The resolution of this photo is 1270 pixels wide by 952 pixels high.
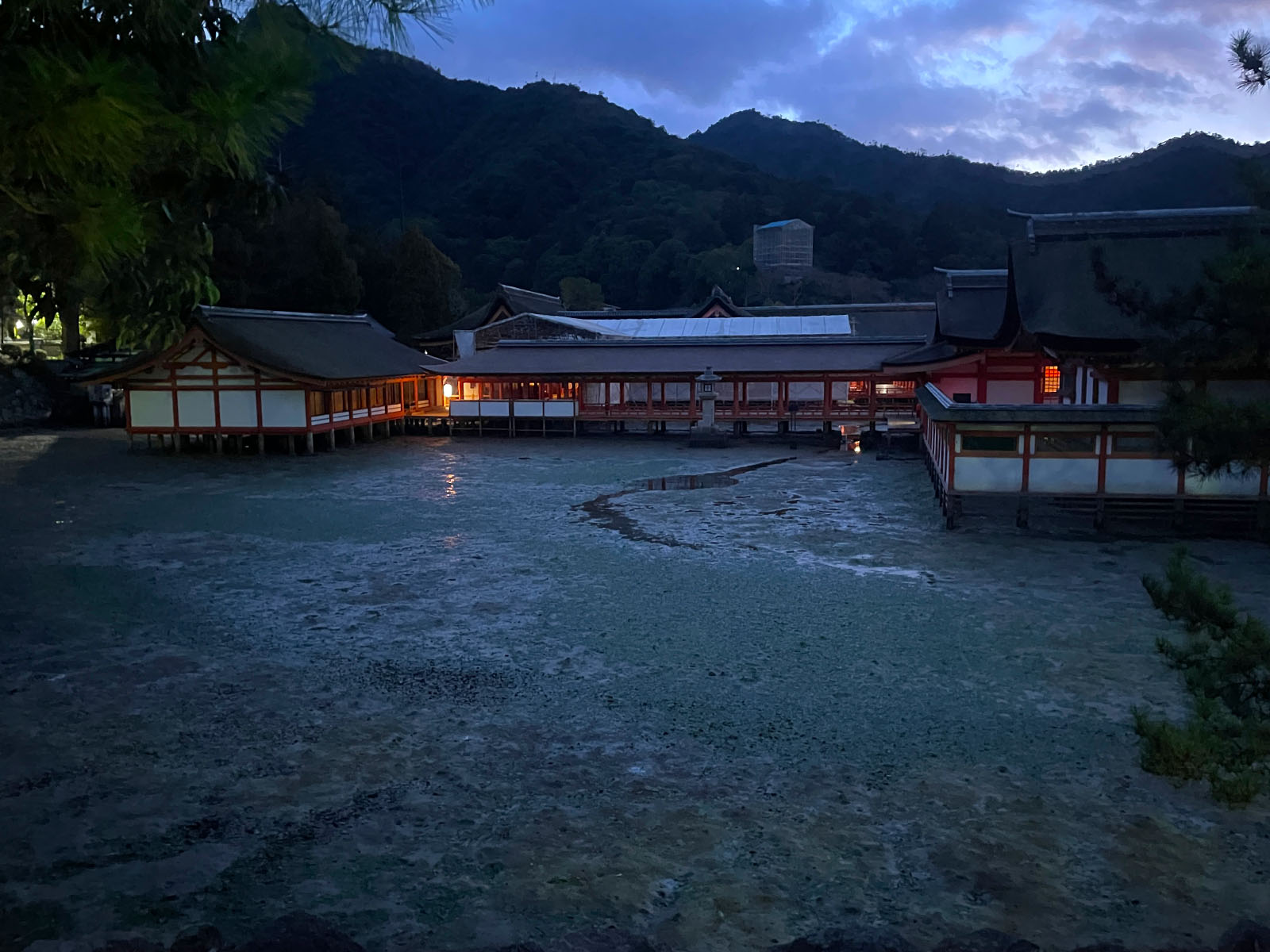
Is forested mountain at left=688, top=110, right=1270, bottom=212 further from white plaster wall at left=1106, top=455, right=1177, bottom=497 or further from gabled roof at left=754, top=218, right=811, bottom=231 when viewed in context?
white plaster wall at left=1106, top=455, right=1177, bottom=497

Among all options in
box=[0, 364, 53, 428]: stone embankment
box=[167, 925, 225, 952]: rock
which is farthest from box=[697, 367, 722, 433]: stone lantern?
box=[167, 925, 225, 952]: rock

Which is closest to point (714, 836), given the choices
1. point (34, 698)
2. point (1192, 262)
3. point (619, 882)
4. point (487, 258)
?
point (619, 882)

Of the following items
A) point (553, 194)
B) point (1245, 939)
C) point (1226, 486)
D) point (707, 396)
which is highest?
point (553, 194)

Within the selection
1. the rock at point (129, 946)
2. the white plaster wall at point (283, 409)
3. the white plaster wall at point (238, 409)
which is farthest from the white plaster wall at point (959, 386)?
the rock at point (129, 946)

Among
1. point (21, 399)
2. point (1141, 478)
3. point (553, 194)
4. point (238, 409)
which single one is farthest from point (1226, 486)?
point (553, 194)

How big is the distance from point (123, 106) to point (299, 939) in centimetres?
379

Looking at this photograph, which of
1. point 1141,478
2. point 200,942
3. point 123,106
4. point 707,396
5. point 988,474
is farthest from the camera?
point 707,396

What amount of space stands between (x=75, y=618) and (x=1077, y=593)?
38.4 ft

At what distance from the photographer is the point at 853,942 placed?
473cm

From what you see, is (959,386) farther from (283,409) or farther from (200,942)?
(200,942)

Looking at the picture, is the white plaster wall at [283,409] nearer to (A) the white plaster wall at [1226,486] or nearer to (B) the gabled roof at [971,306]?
(B) the gabled roof at [971,306]

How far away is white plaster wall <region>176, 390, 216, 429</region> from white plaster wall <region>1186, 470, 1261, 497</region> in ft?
79.1

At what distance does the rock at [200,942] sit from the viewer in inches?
181

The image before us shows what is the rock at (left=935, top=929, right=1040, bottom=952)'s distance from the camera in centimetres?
457
